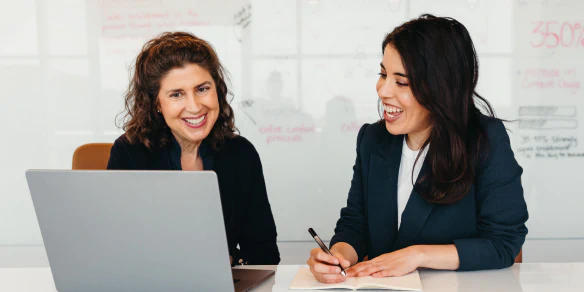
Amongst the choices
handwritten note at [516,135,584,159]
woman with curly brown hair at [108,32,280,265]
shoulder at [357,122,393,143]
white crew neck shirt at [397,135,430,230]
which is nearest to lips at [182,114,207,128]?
woman with curly brown hair at [108,32,280,265]

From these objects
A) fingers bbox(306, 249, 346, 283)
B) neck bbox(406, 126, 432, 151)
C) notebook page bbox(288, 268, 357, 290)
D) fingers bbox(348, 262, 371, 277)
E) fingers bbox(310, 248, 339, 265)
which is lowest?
notebook page bbox(288, 268, 357, 290)

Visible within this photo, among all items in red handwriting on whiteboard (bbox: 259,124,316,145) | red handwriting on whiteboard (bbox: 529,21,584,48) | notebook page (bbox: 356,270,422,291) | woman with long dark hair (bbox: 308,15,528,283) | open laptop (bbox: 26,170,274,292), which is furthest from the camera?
red handwriting on whiteboard (bbox: 259,124,316,145)

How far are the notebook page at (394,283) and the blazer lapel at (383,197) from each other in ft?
1.14

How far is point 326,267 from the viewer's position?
128cm

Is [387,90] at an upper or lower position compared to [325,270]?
upper

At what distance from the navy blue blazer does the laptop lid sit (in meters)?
0.61

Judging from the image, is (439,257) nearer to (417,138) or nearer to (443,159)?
(443,159)

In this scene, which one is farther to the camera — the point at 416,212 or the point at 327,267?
the point at 416,212

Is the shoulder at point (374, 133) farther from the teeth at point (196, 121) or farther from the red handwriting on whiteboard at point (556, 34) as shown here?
the red handwriting on whiteboard at point (556, 34)

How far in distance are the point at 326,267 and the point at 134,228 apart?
0.43 metres

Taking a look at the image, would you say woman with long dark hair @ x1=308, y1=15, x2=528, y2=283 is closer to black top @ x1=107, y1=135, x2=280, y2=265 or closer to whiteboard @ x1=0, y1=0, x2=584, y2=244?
black top @ x1=107, y1=135, x2=280, y2=265

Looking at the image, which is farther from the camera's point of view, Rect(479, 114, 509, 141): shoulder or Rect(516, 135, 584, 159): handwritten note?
Rect(516, 135, 584, 159): handwritten note

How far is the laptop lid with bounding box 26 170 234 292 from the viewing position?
3.48 feet

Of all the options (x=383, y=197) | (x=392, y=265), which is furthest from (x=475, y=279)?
(x=383, y=197)
